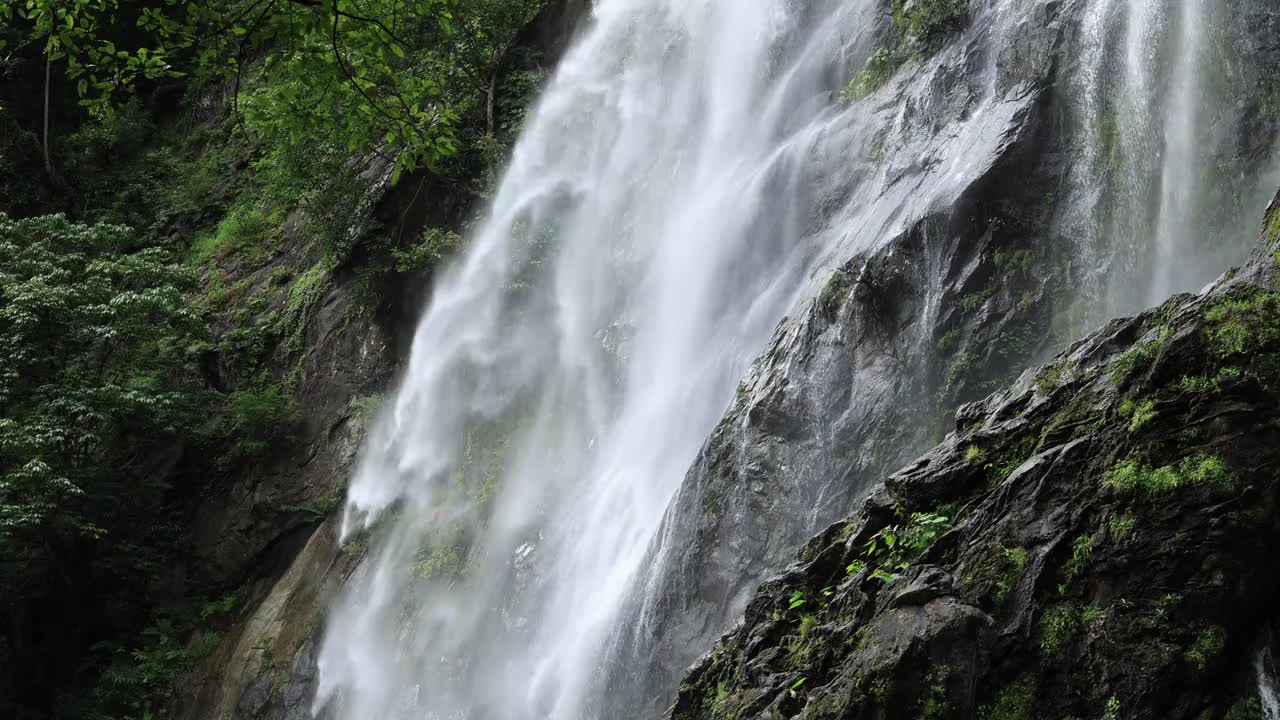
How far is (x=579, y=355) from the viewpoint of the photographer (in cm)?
1249

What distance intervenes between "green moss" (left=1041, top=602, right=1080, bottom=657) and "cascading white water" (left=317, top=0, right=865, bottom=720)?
4819 mm

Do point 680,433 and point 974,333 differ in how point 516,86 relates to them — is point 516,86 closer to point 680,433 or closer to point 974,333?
point 680,433

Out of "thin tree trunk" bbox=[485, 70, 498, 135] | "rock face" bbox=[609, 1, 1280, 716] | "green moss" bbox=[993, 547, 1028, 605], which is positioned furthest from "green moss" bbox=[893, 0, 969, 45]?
"thin tree trunk" bbox=[485, 70, 498, 135]

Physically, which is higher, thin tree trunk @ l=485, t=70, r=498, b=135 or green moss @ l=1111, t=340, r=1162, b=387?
thin tree trunk @ l=485, t=70, r=498, b=135

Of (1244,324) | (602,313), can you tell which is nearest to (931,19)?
(602,313)

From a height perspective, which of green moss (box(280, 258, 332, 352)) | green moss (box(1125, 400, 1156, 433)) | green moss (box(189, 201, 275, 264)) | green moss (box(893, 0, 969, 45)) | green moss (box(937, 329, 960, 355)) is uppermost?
green moss (box(189, 201, 275, 264))

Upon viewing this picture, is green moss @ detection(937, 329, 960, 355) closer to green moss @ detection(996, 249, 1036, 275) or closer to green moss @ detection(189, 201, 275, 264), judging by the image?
green moss @ detection(996, 249, 1036, 275)

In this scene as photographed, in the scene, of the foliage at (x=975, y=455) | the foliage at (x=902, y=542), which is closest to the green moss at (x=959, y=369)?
the foliage at (x=975, y=455)

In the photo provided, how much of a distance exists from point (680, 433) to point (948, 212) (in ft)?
11.2

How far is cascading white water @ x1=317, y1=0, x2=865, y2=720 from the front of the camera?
9695 millimetres

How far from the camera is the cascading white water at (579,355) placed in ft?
31.8

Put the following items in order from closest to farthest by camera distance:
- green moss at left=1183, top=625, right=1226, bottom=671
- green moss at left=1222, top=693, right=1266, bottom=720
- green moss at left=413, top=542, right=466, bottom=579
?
green moss at left=1222, top=693, right=1266, bottom=720 → green moss at left=1183, top=625, right=1226, bottom=671 → green moss at left=413, top=542, right=466, bottom=579

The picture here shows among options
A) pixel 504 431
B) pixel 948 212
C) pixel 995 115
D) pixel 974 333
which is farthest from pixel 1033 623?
pixel 504 431

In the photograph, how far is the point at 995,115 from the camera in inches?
322
